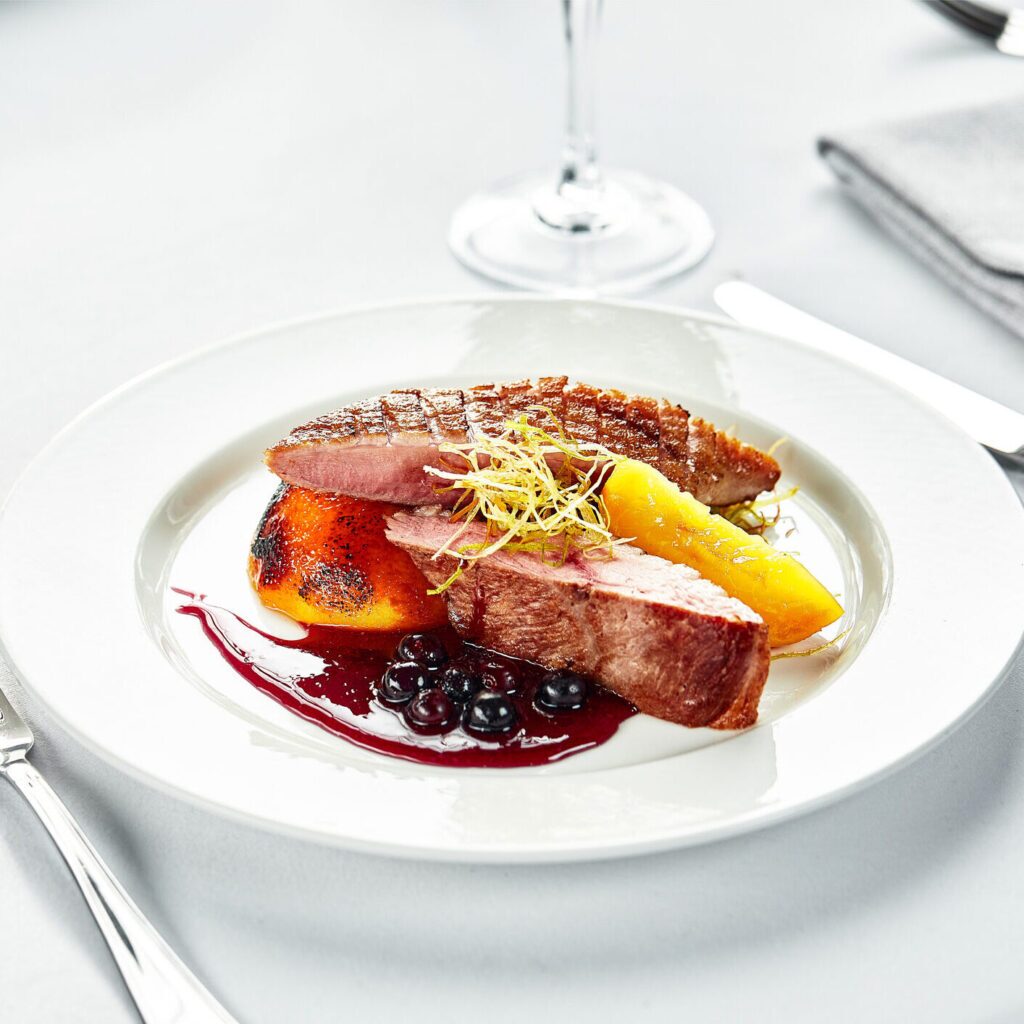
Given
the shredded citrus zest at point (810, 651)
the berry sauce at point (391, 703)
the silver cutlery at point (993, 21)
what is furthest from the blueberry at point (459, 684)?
the silver cutlery at point (993, 21)

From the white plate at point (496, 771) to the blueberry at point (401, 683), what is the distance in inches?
5.6

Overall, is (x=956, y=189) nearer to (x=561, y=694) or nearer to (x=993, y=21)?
(x=993, y=21)

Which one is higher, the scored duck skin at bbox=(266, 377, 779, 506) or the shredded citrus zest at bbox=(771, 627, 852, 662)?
the scored duck skin at bbox=(266, 377, 779, 506)

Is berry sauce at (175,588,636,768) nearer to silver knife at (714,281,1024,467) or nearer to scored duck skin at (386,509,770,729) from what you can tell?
scored duck skin at (386,509,770,729)

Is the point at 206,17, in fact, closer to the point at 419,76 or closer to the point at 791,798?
the point at 419,76

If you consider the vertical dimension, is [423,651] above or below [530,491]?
below

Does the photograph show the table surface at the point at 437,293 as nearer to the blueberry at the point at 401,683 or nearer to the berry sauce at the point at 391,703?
the berry sauce at the point at 391,703

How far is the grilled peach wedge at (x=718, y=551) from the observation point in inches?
90.4

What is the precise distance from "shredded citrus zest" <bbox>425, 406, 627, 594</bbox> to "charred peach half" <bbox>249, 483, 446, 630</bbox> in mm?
119

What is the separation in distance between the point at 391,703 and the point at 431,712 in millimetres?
115

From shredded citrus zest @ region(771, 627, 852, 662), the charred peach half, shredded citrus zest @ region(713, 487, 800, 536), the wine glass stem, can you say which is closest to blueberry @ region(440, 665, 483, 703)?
the charred peach half

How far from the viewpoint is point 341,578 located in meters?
2.46

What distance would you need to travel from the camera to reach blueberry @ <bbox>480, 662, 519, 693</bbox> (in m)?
2.25

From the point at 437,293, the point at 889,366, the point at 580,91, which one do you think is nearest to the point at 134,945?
the point at 889,366
